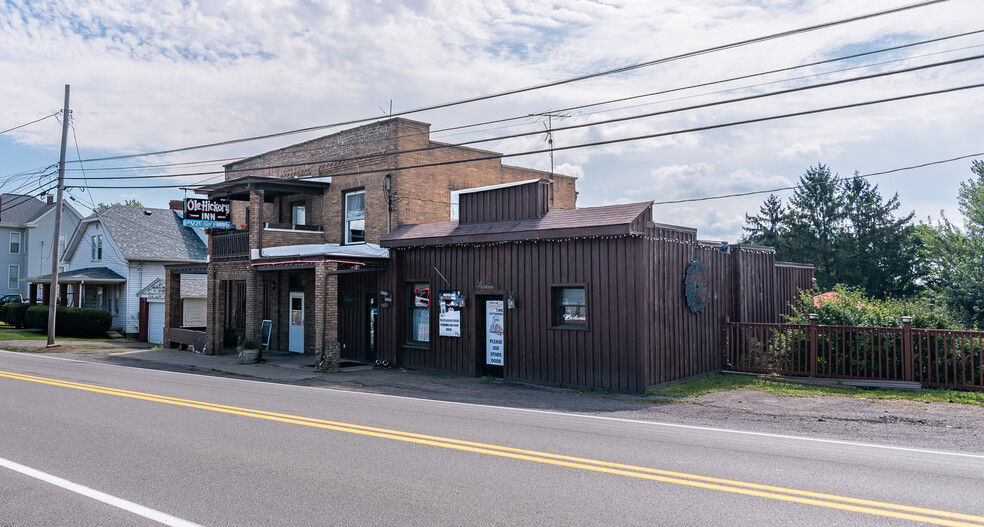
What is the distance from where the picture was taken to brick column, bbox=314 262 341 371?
61.5 feet

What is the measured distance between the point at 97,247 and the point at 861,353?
38527mm

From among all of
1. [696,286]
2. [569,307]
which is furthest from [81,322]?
[696,286]

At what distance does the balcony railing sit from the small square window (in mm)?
12384

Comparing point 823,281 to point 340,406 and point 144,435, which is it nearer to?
point 340,406

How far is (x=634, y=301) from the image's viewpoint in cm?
1433

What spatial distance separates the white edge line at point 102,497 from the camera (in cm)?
552

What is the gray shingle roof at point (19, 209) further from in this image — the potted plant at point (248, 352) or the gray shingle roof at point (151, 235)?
the potted plant at point (248, 352)

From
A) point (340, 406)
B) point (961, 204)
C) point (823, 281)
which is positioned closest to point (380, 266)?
point (340, 406)

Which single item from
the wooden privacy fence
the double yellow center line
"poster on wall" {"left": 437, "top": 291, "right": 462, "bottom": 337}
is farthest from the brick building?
the double yellow center line

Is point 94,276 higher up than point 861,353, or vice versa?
point 94,276

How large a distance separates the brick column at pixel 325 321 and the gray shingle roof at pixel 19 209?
4242cm

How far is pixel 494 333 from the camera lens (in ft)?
56.6

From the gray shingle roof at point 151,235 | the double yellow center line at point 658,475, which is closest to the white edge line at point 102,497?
the double yellow center line at point 658,475

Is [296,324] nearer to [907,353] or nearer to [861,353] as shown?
[861,353]
